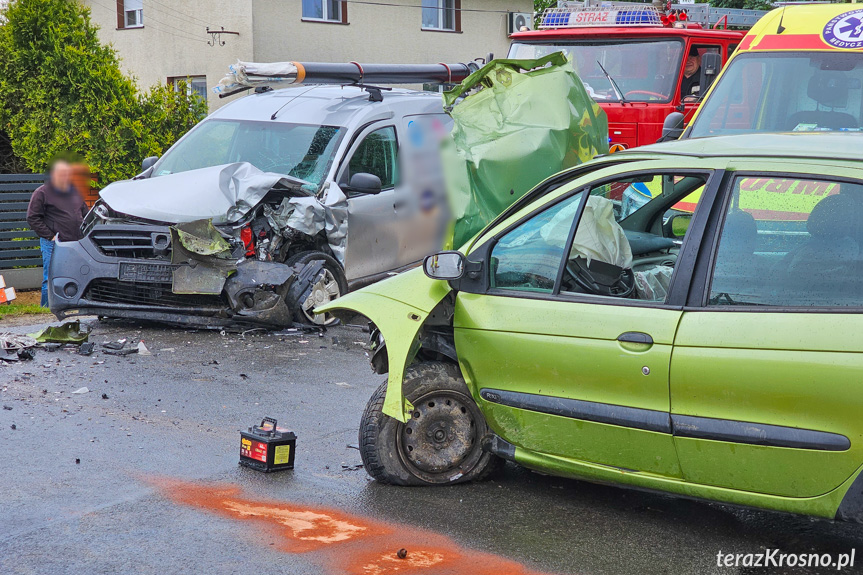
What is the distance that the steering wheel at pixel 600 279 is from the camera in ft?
15.1

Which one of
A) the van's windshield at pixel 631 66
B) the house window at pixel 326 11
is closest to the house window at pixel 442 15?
the house window at pixel 326 11

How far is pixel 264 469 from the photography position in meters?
5.36

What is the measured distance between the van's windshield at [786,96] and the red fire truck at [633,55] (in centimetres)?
319

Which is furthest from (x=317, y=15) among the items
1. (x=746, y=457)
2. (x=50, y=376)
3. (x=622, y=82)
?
(x=746, y=457)

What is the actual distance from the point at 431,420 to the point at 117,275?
4873 millimetres

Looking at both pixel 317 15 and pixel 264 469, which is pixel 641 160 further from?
pixel 317 15

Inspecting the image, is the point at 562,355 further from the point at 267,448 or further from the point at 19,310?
the point at 19,310

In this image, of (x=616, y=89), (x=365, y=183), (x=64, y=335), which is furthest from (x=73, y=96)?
(x=616, y=89)

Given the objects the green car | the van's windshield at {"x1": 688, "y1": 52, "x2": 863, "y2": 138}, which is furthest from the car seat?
the green car

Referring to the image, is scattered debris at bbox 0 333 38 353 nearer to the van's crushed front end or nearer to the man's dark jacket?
the van's crushed front end

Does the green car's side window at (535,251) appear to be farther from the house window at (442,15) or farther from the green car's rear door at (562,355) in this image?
the house window at (442,15)

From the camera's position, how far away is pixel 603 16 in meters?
12.2

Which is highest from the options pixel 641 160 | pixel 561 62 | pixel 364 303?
pixel 561 62

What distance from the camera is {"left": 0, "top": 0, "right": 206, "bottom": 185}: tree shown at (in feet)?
47.8
